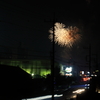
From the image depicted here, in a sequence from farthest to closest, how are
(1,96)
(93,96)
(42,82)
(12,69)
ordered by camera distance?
(42,82) < (93,96) < (12,69) < (1,96)

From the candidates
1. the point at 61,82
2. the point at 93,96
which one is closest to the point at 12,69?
the point at 93,96

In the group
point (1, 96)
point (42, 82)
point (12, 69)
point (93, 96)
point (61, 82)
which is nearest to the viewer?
point (1, 96)

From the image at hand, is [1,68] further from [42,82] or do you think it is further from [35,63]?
[35,63]

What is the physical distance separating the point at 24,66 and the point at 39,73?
5.31 metres

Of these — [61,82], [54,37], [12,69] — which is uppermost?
[54,37]

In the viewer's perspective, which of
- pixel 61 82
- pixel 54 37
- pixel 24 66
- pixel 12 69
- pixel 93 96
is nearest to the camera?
pixel 12 69

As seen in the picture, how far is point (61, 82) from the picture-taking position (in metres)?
51.0

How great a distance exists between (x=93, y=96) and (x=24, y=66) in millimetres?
39445

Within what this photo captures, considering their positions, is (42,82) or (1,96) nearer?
(1,96)

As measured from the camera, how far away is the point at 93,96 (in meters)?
17.8

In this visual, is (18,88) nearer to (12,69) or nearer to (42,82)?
(12,69)

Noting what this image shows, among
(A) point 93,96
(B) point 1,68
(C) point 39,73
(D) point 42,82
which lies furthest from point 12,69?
(C) point 39,73

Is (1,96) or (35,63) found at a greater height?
(35,63)

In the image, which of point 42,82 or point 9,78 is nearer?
point 9,78
